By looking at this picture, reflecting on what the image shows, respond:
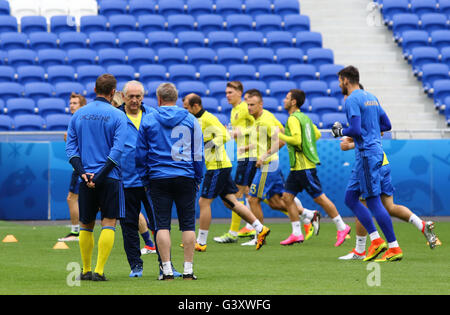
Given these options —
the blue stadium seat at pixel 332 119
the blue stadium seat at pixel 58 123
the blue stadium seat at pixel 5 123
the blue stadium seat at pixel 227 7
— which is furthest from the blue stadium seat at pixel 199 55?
the blue stadium seat at pixel 5 123

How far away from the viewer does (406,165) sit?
666 inches

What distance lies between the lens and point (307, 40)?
22.0 metres

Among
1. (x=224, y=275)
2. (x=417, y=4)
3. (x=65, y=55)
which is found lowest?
(x=224, y=275)

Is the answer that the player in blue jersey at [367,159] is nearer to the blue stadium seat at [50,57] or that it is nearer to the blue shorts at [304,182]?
the blue shorts at [304,182]

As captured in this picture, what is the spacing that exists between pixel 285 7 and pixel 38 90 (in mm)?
8155

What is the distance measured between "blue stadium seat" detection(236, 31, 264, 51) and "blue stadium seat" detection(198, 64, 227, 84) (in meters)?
1.70

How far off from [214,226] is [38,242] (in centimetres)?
431

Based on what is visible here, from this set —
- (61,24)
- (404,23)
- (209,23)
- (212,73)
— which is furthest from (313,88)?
(61,24)

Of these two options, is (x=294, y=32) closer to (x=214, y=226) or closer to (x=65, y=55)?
(x=65, y=55)

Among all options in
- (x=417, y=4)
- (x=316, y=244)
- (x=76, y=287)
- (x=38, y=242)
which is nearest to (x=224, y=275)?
(x=76, y=287)

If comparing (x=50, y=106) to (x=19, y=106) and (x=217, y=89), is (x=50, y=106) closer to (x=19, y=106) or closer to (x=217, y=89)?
(x=19, y=106)

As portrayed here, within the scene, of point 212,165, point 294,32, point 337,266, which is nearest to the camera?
point 337,266

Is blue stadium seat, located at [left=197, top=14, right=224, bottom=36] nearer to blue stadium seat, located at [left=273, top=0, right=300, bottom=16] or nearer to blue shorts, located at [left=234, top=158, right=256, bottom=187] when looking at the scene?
blue stadium seat, located at [left=273, top=0, right=300, bottom=16]
